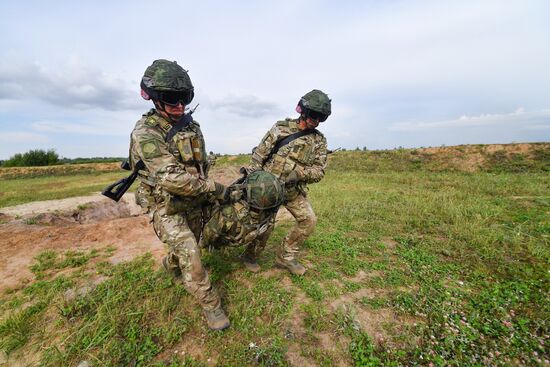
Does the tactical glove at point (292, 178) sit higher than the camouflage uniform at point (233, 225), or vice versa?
the tactical glove at point (292, 178)

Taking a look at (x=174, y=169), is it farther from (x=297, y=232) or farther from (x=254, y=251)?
(x=297, y=232)

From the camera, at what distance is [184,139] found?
298 cm

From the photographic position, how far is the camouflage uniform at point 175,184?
8.86ft

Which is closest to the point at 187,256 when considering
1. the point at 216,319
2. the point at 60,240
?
the point at 216,319

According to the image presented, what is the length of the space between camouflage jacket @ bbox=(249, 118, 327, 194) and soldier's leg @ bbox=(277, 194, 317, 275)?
0.28 m

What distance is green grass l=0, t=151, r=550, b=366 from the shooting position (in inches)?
99.7

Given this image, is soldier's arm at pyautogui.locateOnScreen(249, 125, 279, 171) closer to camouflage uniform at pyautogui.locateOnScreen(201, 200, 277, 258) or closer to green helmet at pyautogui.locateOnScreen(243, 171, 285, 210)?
green helmet at pyautogui.locateOnScreen(243, 171, 285, 210)

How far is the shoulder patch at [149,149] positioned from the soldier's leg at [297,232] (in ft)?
6.22

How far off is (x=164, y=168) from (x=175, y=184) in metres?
0.19

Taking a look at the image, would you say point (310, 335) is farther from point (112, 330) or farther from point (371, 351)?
point (112, 330)

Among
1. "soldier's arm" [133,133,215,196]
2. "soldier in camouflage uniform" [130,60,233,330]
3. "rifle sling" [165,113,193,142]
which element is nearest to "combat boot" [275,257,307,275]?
"soldier in camouflage uniform" [130,60,233,330]

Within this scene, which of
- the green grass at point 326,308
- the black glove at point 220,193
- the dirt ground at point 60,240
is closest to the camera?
the green grass at point 326,308

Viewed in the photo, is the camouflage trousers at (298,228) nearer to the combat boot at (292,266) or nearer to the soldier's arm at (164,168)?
the combat boot at (292,266)

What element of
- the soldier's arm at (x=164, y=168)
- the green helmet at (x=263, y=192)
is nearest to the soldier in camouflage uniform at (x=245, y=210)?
the green helmet at (x=263, y=192)
